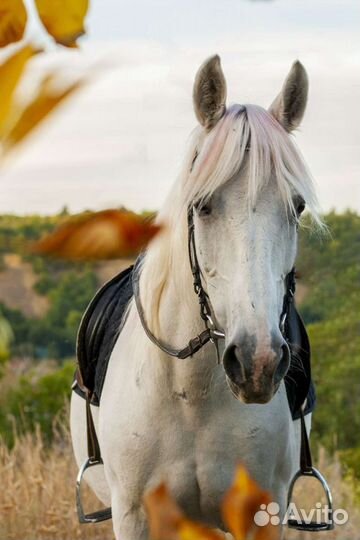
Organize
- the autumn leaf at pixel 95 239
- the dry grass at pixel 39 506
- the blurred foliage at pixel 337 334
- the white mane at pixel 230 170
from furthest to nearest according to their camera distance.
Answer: the blurred foliage at pixel 337 334 < the dry grass at pixel 39 506 < the white mane at pixel 230 170 < the autumn leaf at pixel 95 239

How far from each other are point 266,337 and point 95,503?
3705mm

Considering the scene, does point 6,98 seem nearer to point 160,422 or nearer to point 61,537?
point 160,422

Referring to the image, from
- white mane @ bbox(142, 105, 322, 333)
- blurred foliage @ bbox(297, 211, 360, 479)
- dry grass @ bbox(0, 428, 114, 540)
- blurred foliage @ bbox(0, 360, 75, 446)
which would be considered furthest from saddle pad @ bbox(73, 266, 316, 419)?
blurred foliage @ bbox(0, 360, 75, 446)

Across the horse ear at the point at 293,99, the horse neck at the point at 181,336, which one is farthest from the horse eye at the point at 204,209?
the horse ear at the point at 293,99

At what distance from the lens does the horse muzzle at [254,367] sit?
1.90 m

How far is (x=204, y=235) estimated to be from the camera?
6.91 feet

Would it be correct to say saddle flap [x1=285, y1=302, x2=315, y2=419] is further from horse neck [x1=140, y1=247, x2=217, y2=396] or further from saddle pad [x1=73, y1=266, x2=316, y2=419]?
horse neck [x1=140, y1=247, x2=217, y2=396]

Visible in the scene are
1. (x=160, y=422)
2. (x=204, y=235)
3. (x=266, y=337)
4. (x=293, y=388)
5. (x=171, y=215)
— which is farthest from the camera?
(x=293, y=388)

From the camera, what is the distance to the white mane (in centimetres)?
206

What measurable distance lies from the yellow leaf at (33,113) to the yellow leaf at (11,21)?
3 cm

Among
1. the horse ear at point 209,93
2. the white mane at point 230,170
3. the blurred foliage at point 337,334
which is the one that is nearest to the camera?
the white mane at point 230,170

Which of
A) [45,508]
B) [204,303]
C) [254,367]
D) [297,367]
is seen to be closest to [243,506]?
[254,367]

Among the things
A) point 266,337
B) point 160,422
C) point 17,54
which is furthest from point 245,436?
point 17,54

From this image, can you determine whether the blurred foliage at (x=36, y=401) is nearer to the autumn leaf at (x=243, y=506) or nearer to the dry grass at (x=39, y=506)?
the dry grass at (x=39, y=506)
